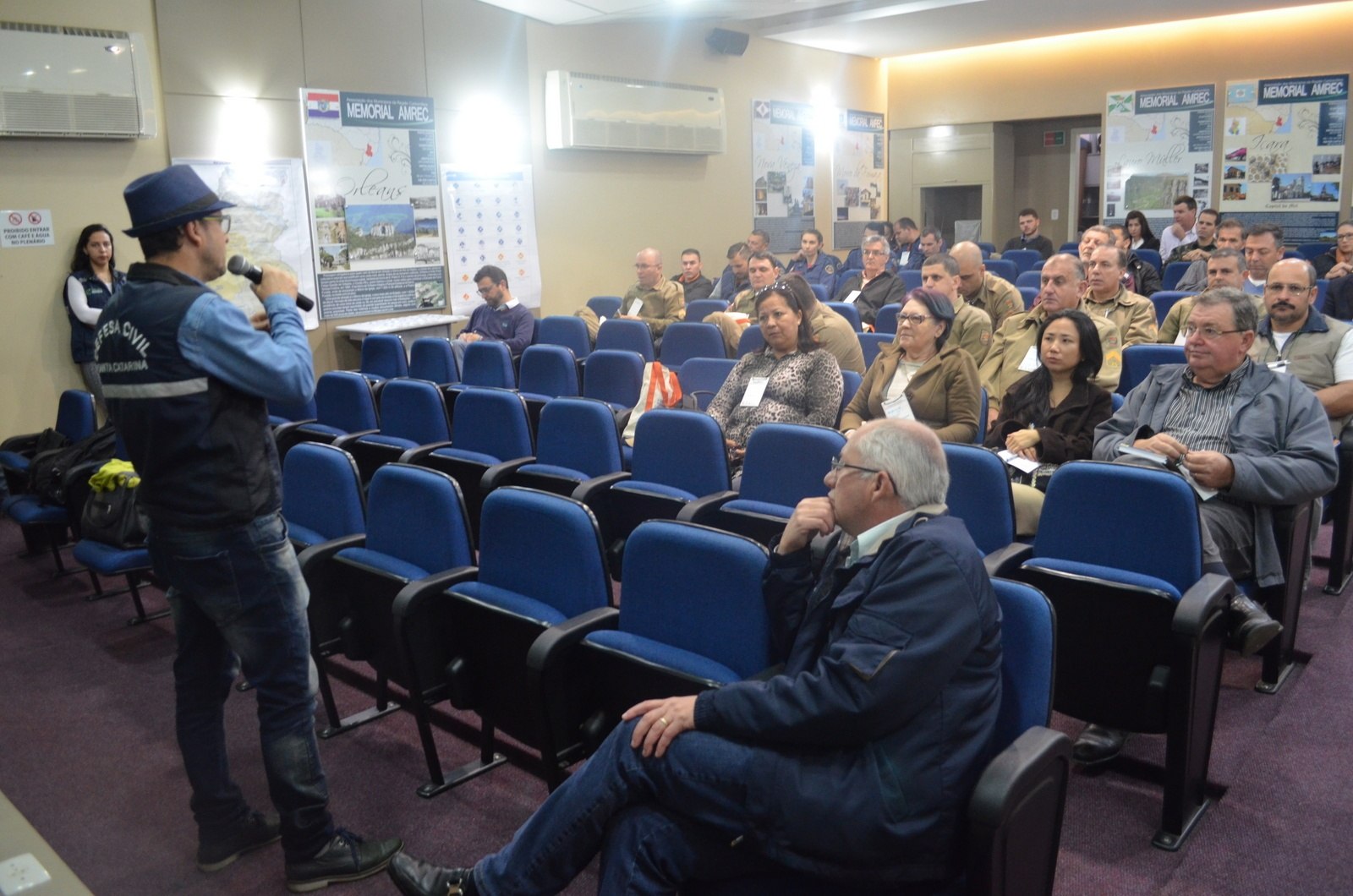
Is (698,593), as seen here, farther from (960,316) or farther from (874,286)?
(874,286)

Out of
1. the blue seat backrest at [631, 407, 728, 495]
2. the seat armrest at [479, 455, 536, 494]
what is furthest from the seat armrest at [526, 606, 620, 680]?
the seat armrest at [479, 455, 536, 494]

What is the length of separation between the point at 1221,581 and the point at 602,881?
62.3 inches

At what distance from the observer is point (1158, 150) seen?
35.6 ft

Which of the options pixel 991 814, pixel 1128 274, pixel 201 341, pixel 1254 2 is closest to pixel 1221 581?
pixel 991 814

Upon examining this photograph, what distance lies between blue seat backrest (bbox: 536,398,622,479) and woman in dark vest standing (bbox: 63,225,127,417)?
381 centimetres

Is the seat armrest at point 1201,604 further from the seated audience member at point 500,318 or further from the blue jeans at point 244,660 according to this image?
the seated audience member at point 500,318

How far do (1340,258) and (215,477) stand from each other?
8.89 meters

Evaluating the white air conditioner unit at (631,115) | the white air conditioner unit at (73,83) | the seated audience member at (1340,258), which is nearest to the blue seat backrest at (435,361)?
the white air conditioner unit at (73,83)

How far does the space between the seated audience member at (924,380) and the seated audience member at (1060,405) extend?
196 millimetres

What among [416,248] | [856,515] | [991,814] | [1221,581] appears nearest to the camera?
[991,814]

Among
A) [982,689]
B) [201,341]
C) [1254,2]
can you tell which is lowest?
[982,689]

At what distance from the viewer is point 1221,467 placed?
9.28 feet

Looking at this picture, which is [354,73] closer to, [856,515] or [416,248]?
[416,248]

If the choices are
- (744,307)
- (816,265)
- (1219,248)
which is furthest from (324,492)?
(816,265)
